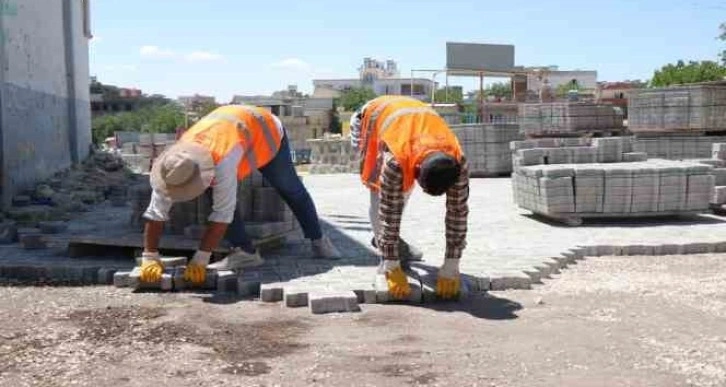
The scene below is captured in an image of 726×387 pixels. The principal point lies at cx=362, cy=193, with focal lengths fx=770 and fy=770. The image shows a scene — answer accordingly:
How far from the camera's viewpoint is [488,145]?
16.9 metres

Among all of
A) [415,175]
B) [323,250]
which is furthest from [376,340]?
[323,250]

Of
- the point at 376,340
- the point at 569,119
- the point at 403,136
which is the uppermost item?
the point at 569,119

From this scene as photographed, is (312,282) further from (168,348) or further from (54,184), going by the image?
(54,184)

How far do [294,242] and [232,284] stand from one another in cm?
175

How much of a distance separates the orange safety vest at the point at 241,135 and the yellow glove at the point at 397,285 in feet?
4.63

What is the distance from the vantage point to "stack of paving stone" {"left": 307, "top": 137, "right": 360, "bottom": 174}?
68.5ft

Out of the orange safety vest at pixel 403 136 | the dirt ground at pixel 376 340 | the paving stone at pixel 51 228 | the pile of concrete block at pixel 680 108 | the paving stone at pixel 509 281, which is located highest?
the pile of concrete block at pixel 680 108

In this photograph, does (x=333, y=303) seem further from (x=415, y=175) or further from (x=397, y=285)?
(x=415, y=175)

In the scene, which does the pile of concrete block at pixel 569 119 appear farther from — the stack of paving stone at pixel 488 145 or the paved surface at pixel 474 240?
the paved surface at pixel 474 240

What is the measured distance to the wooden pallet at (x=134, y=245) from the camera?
6.41 meters

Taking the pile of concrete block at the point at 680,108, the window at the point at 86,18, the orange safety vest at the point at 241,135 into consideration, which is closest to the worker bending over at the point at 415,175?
the orange safety vest at the point at 241,135

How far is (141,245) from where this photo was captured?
6496 mm

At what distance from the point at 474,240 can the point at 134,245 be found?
11.2 ft

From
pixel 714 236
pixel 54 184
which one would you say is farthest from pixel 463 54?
pixel 714 236
